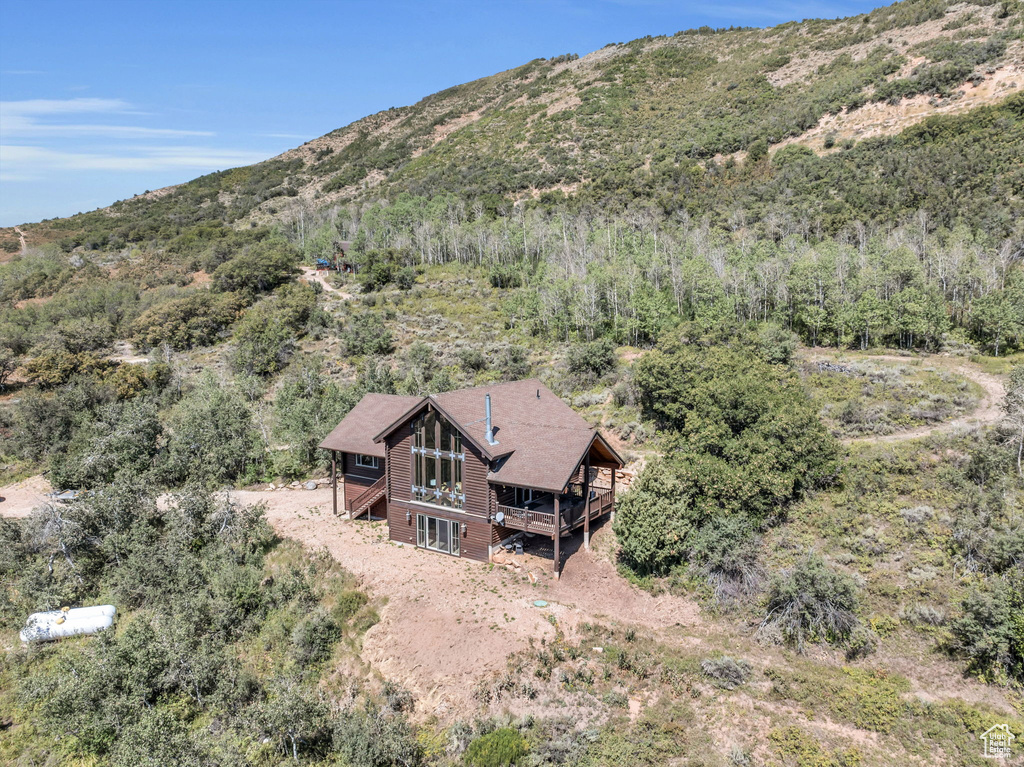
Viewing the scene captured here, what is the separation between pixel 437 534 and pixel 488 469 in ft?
12.8

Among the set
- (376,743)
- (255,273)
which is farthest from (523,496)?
(255,273)

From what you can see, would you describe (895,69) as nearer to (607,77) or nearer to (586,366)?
(607,77)

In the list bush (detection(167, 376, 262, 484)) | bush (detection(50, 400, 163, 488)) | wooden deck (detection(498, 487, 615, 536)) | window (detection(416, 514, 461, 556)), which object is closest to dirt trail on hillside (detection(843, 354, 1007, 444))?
wooden deck (detection(498, 487, 615, 536))

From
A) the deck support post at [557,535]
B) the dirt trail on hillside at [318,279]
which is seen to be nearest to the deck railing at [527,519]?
the deck support post at [557,535]

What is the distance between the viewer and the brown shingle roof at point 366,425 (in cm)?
2547

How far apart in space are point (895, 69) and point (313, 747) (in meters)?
93.2

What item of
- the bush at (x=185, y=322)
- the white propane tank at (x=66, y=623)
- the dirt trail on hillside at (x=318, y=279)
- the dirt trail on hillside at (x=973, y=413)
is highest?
the dirt trail on hillside at (x=318, y=279)

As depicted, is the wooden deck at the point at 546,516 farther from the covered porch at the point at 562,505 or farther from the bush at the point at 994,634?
the bush at the point at 994,634

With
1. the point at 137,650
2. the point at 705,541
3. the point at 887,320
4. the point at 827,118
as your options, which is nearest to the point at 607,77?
the point at 827,118

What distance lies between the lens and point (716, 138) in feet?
262

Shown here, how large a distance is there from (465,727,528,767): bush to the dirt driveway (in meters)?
1.68

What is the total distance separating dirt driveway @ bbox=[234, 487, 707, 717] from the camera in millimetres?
16703

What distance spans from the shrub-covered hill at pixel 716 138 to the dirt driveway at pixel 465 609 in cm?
4876

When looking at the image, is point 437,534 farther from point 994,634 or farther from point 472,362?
point 472,362
